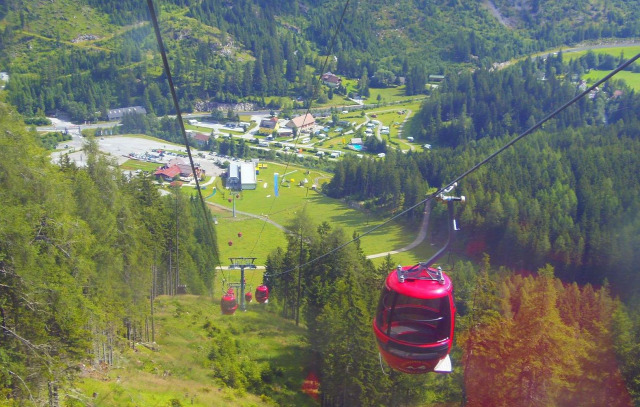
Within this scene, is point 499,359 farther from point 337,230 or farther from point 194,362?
point 194,362

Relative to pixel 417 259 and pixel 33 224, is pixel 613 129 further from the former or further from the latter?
pixel 33 224

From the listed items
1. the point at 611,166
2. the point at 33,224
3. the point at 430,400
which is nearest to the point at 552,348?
the point at 430,400

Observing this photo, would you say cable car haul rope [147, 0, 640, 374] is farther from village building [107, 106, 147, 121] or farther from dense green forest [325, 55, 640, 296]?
village building [107, 106, 147, 121]

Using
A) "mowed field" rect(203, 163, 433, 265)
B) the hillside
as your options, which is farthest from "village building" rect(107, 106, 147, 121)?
"mowed field" rect(203, 163, 433, 265)

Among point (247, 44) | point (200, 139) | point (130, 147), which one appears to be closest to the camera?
point (130, 147)

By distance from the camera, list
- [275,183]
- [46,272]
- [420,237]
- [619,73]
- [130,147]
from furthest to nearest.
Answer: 1. [619,73]
2. [130,147]
3. [275,183]
4. [420,237]
5. [46,272]

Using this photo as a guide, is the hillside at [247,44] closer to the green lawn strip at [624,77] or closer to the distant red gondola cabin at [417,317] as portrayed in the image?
the green lawn strip at [624,77]

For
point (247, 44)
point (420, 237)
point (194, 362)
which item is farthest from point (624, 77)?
point (194, 362)
